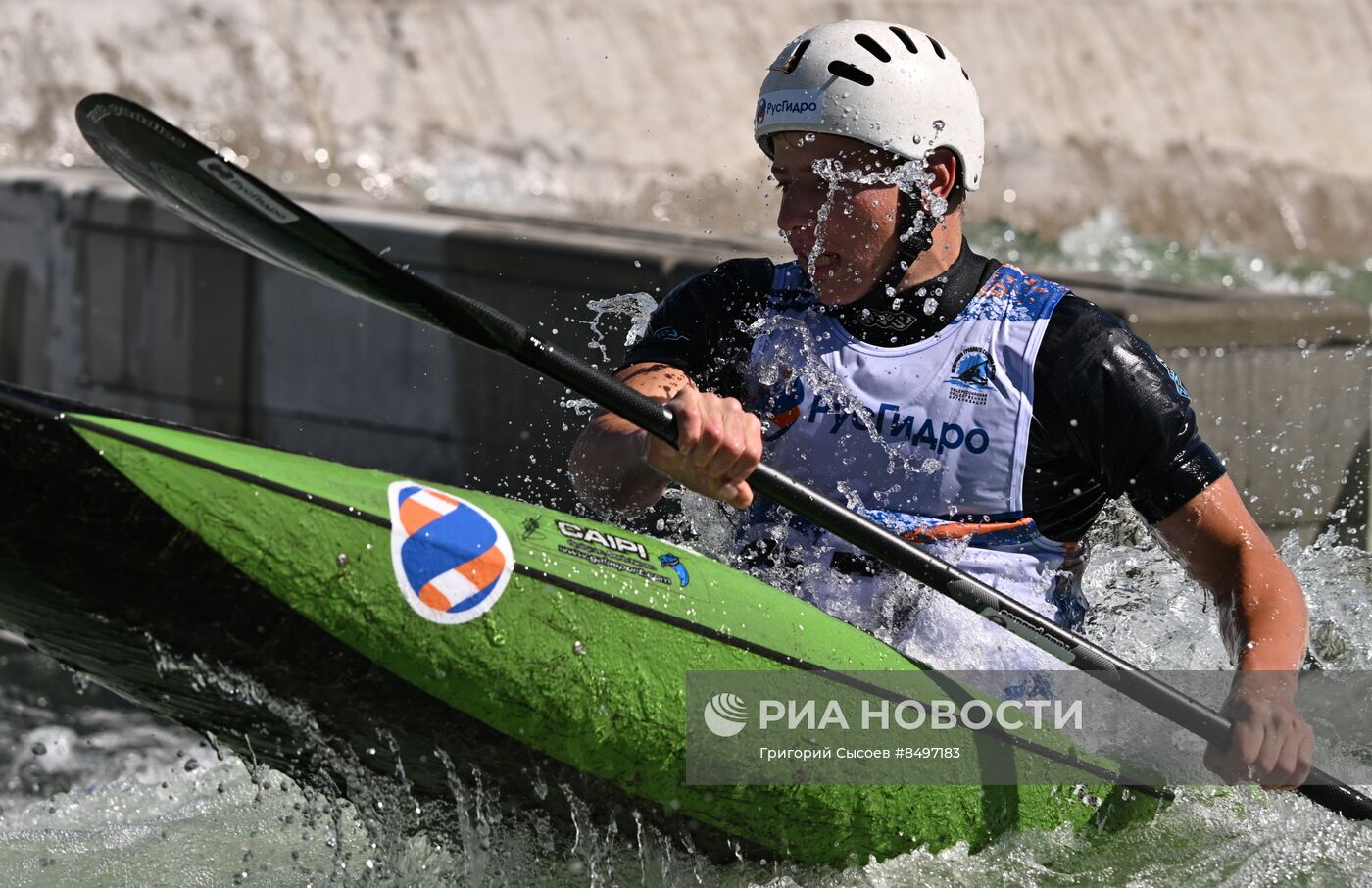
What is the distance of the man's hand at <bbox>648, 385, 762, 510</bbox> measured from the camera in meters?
2.98

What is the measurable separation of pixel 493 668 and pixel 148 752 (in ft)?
8.62

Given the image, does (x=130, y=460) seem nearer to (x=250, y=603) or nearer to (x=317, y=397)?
(x=250, y=603)

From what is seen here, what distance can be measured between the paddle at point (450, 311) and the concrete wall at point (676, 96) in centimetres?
877

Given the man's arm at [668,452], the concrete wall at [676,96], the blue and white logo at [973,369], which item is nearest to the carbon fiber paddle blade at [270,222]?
the man's arm at [668,452]

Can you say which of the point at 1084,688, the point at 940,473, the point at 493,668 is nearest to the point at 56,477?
the point at 493,668

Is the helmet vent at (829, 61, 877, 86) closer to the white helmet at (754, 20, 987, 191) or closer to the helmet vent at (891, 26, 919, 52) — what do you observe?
the white helmet at (754, 20, 987, 191)

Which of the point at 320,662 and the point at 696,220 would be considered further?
the point at 696,220

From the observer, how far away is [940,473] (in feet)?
11.3

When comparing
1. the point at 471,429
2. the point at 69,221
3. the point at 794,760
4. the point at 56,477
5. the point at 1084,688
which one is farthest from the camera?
the point at 69,221

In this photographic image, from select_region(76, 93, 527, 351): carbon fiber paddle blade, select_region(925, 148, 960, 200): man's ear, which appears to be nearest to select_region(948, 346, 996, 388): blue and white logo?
select_region(925, 148, 960, 200): man's ear

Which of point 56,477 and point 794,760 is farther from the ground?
point 56,477

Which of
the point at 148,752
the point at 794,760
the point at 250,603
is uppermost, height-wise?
the point at 250,603

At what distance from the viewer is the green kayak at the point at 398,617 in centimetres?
282

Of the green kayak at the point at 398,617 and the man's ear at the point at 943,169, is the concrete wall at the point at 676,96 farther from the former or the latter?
the green kayak at the point at 398,617
